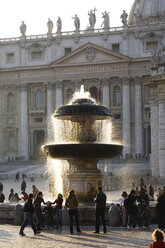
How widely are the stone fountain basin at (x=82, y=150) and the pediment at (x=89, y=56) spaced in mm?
54090

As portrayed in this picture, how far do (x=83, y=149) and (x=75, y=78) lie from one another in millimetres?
56666

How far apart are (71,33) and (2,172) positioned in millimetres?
23519

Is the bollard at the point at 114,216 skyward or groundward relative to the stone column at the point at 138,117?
groundward

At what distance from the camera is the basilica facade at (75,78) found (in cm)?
7162

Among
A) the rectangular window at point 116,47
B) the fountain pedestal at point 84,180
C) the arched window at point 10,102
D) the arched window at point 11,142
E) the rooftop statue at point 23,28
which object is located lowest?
the fountain pedestal at point 84,180

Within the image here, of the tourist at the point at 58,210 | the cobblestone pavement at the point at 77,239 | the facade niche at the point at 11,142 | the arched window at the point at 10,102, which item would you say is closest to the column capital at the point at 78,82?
the arched window at the point at 10,102

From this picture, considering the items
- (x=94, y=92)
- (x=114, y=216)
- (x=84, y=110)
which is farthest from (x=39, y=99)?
(x=114, y=216)

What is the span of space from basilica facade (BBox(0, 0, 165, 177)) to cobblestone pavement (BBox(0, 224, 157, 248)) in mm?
52393

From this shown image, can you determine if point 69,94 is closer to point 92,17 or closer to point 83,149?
point 92,17

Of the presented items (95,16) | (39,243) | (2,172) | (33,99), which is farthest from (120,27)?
(39,243)

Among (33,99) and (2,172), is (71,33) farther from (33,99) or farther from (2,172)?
(2,172)

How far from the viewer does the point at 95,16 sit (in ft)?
241

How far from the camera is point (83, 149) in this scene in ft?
58.1

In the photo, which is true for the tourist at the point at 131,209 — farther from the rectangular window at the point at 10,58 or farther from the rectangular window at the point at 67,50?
the rectangular window at the point at 10,58
